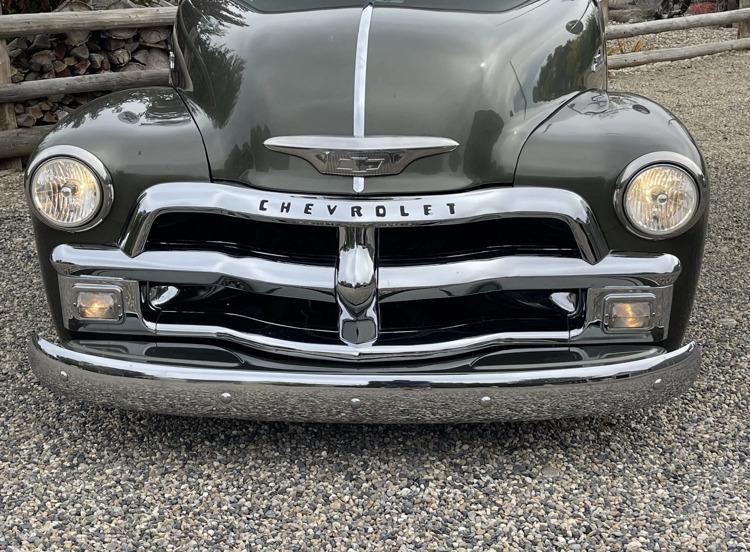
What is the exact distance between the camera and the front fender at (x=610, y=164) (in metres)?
2.56

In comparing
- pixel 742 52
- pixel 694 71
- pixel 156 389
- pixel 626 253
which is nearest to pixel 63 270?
pixel 156 389

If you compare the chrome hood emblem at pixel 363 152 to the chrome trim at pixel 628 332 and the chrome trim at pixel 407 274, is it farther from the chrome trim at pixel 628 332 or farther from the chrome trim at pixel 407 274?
the chrome trim at pixel 628 332

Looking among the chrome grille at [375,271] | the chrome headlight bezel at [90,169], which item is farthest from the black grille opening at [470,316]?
the chrome headlight bezel at [90,169]

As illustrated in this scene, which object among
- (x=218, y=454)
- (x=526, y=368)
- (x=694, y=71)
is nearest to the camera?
(x=526, y=368)

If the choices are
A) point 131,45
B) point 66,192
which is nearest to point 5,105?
point 131,45

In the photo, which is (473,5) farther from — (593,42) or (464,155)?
→ (464,155)

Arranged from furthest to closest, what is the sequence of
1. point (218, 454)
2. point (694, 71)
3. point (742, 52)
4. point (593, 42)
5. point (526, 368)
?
point (742, 52) → point (694, 71) → point (593, 42) → point (218, 454) → point (526, 368)

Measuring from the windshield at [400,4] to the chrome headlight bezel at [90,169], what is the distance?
89 cm

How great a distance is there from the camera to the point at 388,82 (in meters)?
2.70

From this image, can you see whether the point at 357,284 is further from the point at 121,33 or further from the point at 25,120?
the point at 121,33

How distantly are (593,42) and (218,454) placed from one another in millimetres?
1996

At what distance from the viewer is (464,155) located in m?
2.63

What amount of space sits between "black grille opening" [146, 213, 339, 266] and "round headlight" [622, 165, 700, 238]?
2.89 ft

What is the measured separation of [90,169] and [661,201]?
5.53 feet
